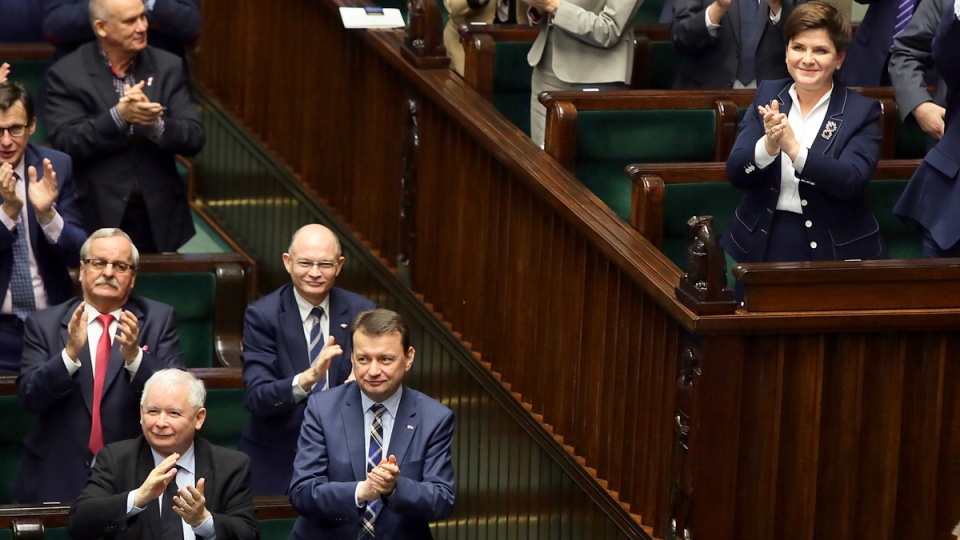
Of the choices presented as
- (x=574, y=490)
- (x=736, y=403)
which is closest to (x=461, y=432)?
(x=574, y=490)

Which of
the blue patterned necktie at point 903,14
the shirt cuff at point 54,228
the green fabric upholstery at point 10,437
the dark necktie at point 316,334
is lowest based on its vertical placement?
the green fabric upholstery at point 10,437

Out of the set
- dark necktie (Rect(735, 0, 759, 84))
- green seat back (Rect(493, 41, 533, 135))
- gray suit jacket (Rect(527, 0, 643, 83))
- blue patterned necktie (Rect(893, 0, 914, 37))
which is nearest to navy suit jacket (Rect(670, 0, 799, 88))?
dark necktie (Rect(735, 0, 759, 84))

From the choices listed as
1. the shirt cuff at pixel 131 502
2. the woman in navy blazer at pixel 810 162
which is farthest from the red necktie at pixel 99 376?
the woman in navy blazer at pixel 810 162

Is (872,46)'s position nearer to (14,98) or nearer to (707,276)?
(707,276)

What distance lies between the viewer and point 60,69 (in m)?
4.71

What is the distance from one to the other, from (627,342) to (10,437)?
1649 millimetres

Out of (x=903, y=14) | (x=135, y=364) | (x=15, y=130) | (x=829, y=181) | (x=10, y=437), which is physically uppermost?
(x=903, y=14)

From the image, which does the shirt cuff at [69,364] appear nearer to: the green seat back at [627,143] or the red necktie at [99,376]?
the red necktie at [99,376]

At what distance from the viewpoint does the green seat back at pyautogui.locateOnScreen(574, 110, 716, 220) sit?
435 centimetres

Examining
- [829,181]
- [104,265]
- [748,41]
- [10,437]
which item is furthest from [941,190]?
[10,437]

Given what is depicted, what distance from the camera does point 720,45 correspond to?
4738 millimetres

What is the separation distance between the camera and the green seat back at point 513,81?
4.83 metres

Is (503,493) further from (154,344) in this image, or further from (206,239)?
(206,239)

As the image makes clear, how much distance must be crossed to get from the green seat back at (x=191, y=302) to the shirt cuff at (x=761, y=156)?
6.09 feet
